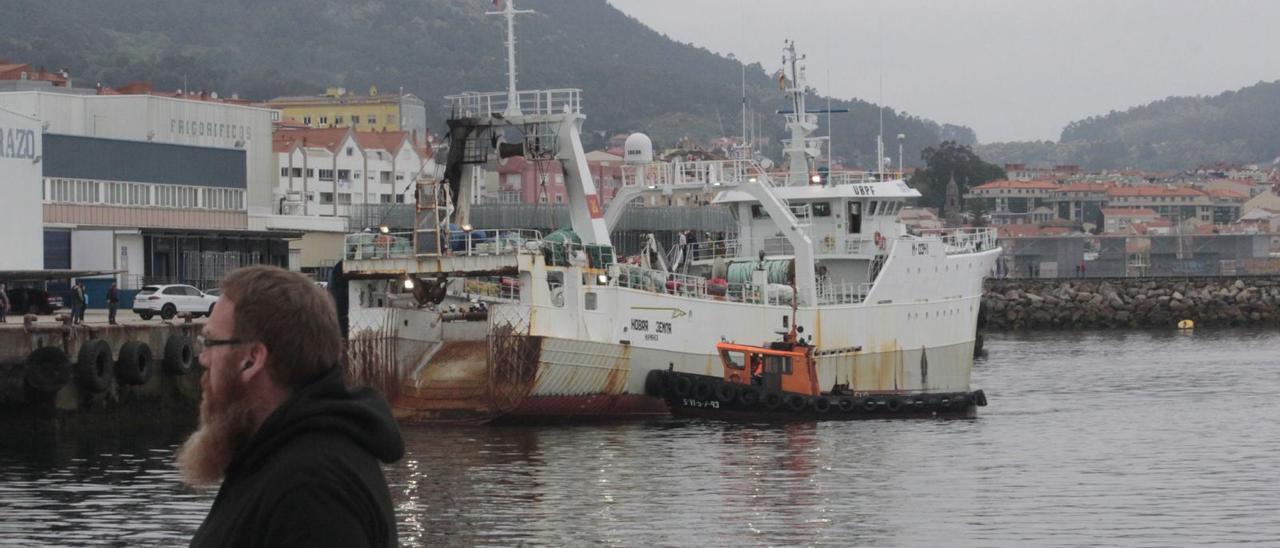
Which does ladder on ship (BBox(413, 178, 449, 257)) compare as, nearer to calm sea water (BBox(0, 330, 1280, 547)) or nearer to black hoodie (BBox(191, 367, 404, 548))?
calm sea water (BBox(0, 330, 1280, 547))

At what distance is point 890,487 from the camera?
2892 cm

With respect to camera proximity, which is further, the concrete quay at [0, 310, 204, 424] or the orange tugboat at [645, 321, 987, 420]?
the orange tugboat at [645, 321, 987, 420]

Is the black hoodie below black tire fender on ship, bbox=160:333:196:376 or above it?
above

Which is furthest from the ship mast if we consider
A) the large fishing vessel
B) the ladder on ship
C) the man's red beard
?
the man's red beard

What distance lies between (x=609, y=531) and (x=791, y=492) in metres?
4.79

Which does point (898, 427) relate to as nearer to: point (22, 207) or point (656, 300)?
point (656, 300)

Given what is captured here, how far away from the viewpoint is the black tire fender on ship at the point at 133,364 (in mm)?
36000

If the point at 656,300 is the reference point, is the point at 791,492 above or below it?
below

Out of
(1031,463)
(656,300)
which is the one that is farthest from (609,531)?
(656,300)

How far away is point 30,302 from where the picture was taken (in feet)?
159

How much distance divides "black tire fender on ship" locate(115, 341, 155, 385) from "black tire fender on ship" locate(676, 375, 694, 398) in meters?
10.0

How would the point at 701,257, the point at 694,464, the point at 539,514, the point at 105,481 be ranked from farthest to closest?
the point at 701,257
the point at 694,464
the point at 105,481
the point at 539,514

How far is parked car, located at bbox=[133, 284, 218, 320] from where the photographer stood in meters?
48.7

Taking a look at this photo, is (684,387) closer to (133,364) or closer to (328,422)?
(133,364)
